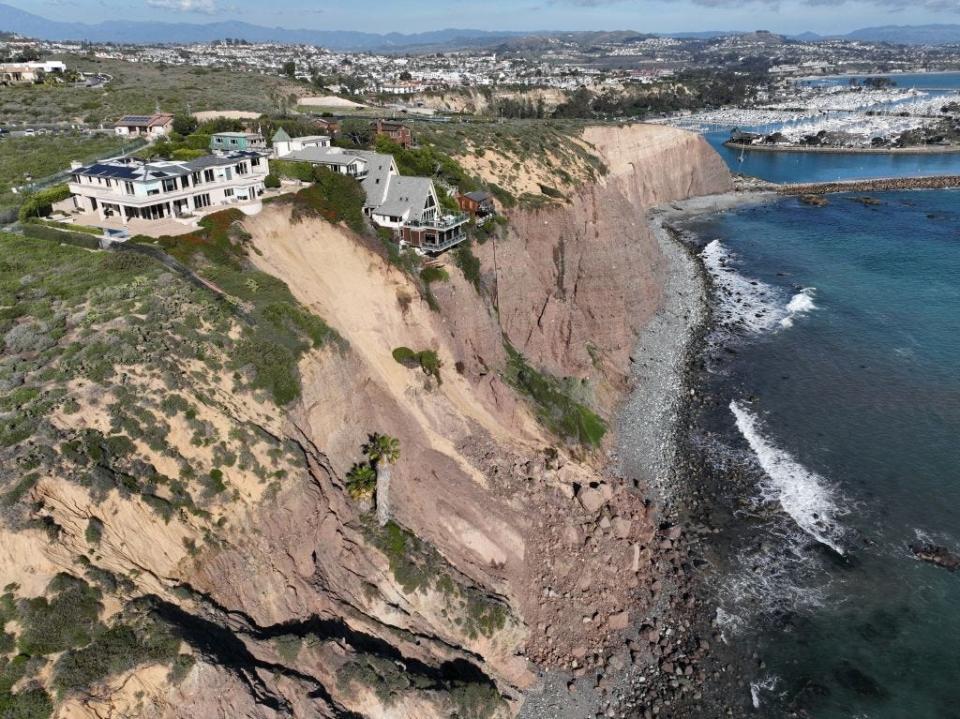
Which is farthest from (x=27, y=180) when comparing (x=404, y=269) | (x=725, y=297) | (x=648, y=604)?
(x=725, y=297)

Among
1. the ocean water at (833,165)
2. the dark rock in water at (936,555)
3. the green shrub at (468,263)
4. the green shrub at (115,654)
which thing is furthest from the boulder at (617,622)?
the ocean water at (833,165)

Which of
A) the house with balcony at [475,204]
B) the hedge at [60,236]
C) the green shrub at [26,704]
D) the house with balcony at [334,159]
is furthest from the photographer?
the house with balcony at [475,204]

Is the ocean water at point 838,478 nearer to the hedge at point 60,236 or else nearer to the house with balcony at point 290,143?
the house with balcony at point 290,143

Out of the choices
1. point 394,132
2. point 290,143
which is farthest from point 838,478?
point 394,132

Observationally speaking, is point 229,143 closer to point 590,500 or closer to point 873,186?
point 590,500

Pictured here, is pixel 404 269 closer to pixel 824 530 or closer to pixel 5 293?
pixel 5 293

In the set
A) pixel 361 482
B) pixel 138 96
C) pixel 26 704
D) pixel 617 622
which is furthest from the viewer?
pixel 138 96
